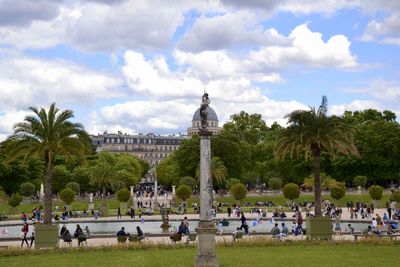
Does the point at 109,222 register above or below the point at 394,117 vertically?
below

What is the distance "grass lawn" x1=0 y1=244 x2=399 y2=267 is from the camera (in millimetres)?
24672

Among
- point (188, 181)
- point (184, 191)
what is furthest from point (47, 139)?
point (188, 181)

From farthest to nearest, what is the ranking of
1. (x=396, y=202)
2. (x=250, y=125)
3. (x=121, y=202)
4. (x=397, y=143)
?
(x=250, y=125) < (x=397, y=143) < (x=121, y=202) < (x=396, y=202)

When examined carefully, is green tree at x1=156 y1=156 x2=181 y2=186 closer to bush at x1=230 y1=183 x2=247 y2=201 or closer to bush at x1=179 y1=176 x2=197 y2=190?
bush at x1=179 y1=176 x2=197 y2=190

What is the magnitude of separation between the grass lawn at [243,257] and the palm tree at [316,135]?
665cm

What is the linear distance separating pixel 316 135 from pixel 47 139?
50.8 ft

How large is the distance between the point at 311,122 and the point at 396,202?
34.9 m

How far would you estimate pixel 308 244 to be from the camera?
32.1 metres

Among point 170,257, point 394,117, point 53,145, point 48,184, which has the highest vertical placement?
point 394,117

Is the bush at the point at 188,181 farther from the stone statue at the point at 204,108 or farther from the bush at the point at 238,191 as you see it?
the stone statue at the point at 204,108

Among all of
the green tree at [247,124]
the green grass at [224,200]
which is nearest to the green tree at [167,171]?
the green tree at [247,124]

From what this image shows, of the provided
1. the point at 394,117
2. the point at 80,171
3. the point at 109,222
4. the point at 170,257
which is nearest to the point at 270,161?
the point at 394,117

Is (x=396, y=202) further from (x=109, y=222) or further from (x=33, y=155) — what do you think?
(x=33, y=155)

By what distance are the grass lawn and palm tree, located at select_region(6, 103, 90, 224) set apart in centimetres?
750
